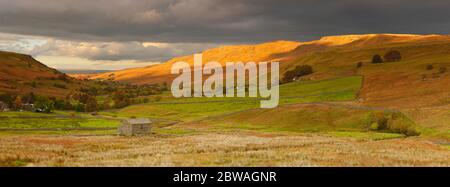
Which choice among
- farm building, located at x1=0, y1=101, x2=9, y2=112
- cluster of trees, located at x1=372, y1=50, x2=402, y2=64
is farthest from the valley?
farm building, located at x1=0, y1=101, x2=9, y2=112

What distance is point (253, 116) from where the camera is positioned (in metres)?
121

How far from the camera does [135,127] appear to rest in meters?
74.9

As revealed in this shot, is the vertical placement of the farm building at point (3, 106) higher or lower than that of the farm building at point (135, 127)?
lower

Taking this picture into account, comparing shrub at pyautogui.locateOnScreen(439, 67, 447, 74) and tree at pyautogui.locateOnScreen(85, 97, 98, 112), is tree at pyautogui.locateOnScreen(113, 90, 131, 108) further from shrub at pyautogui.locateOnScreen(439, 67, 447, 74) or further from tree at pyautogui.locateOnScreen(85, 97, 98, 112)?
shrub at pyautogui.locateOnScreen(439, 67, 447, 74)

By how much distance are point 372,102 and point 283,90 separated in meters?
56.2

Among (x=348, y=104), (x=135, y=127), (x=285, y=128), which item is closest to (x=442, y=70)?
(x=348, y=104)

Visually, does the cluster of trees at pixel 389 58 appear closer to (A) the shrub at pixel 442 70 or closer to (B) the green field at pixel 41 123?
(A) the shrub at pixel 442 70

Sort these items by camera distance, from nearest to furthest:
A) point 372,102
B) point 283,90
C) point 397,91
Answer: point 372,102, point 397,91, point 283,90

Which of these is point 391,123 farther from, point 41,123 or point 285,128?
point 41,123

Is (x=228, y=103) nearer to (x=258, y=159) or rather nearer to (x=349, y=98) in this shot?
(x=349, y=98)

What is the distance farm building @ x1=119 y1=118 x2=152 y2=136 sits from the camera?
74562 millimetres

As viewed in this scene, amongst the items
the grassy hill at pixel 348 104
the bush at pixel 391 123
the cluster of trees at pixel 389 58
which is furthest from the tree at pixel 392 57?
the bush at pixel 391 123

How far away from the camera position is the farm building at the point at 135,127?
245 ft
